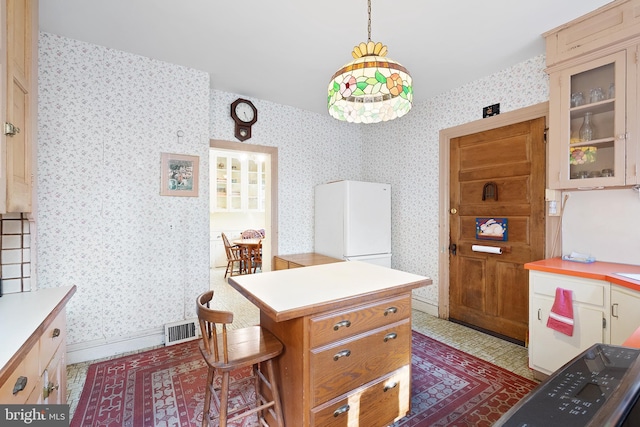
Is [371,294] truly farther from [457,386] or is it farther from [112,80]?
[112,80]

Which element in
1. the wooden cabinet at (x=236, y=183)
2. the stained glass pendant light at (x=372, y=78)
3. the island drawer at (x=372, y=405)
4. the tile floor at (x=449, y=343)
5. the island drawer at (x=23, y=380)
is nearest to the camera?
the island drawer at (x=23, y=380)

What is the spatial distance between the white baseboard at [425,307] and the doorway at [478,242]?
0.28 feet

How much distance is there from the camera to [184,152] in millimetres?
2916

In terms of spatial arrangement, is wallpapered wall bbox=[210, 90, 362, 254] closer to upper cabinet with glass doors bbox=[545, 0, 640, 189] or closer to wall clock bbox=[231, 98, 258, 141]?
wall clock bbox=[231, 98, 258, 141]

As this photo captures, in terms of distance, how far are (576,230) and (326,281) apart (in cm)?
222

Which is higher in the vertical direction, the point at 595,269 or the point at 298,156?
the point at 298,156

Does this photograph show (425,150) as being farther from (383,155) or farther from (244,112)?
(244,112)

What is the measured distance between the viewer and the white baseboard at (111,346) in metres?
2.44

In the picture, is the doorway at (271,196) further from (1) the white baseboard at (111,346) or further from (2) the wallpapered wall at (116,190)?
(1) the white baseboard at (111,346)

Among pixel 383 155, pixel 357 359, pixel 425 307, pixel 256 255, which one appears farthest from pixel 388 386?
pixel 256 255

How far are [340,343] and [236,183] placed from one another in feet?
19.3

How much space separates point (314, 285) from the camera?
1.66m

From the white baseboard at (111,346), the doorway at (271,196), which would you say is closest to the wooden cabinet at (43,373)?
the white baseboard at (111,346)

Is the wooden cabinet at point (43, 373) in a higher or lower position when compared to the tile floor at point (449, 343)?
higher
